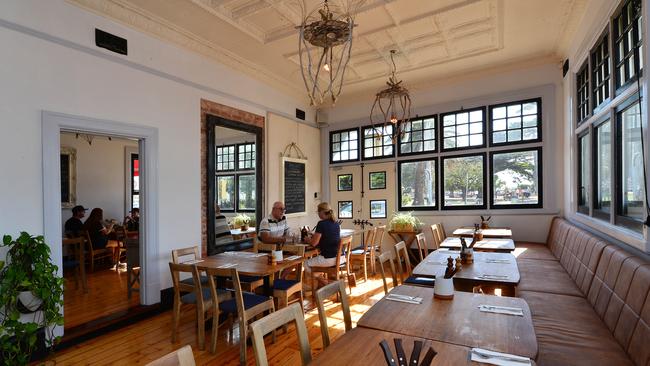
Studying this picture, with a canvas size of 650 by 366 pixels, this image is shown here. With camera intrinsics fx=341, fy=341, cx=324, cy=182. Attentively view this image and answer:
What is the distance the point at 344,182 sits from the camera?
7840 millimetres

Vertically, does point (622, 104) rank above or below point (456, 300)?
above

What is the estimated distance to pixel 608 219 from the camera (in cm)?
348

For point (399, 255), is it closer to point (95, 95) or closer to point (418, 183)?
point (95, 95)

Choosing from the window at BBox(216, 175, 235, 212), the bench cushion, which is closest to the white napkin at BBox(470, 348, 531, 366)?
the bench cushion

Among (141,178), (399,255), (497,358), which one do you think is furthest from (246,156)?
(497,358)

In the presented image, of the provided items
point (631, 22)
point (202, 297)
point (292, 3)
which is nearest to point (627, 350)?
point (631, 22)

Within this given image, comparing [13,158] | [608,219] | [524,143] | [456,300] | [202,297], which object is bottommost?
[202,297]

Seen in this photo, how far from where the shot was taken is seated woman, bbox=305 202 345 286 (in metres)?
4.55

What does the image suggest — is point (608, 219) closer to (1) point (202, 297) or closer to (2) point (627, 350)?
(2) point (627, 350)

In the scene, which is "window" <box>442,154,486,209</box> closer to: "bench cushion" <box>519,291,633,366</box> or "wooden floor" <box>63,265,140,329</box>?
"bench cushion" <box>519,291,633,366</box>

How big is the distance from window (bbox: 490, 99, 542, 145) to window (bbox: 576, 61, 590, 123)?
41.9 inches

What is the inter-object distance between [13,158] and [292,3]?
3259 millimetres

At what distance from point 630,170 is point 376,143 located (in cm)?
478

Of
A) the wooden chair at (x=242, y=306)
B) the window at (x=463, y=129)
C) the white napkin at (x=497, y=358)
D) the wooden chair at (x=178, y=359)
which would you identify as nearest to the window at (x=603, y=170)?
the window at (x=463, y=129)
